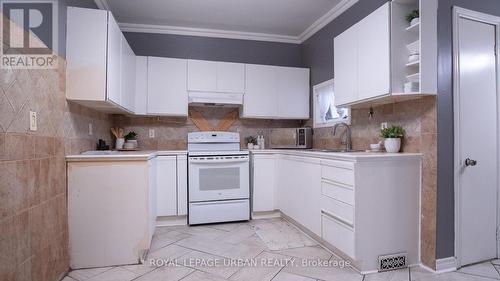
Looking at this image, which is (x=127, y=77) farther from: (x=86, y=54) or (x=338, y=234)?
(x=338, y=234)

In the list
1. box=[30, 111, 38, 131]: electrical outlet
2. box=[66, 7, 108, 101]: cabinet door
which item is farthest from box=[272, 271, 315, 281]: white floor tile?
box=[66, 7, 108, 101]: cabinet door

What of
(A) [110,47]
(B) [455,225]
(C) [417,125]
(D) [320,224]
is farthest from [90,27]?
(B) [455,225]

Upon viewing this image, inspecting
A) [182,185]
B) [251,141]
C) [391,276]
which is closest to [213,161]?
[182,185]

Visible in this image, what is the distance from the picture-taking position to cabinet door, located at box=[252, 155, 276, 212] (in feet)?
11.1

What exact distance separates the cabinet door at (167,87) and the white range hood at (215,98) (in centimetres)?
12

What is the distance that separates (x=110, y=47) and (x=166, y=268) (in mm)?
1914

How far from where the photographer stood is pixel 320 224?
8.05 ft

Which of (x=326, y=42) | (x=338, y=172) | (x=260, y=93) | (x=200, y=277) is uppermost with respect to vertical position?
(x=326, y=42)

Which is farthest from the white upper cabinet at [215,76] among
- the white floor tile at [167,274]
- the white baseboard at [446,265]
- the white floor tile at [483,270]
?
the white floor tile at [483,270]

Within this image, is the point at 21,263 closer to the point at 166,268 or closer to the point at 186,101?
the point at 166,268

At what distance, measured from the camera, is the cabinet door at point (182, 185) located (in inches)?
124

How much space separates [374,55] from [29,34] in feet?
8.15

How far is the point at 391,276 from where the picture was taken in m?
1.94

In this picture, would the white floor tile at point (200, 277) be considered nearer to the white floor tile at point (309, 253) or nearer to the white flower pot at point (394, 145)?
the white floor tile at point (309, 253)
